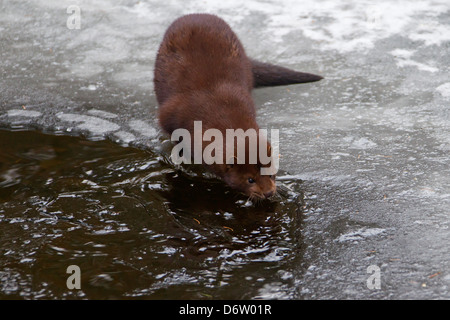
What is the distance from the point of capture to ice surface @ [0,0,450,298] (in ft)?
10.6

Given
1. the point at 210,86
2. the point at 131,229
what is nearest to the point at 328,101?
the point at 210,86

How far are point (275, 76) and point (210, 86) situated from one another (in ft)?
3.66

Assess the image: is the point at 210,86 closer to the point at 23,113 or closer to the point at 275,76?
the point at 275,76

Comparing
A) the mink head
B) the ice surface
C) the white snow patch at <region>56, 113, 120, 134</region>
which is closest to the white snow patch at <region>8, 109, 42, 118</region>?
the ice surface

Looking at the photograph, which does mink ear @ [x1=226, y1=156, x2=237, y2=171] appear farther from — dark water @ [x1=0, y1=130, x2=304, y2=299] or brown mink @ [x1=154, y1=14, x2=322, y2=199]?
dark water @ [x1=0, y1=130, x2=304, y2=299]

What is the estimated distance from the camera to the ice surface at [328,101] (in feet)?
10.6

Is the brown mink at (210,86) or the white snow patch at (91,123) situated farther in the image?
the white snow patch at (91,123)

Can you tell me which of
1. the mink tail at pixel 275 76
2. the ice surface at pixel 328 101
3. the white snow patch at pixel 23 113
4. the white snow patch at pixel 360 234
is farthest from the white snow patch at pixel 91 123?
the white snow patch at pixel 360 234

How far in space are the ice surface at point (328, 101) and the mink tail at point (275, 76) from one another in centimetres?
9

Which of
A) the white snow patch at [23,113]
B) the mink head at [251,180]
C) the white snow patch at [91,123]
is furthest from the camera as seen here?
the white snow patch at [23,113]

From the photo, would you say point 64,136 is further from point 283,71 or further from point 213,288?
point 213,288

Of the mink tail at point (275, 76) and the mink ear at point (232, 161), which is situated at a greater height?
the mink tail at point (275, 76)

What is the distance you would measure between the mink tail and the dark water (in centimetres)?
125

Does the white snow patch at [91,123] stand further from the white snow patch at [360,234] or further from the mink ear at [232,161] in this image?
the white snow patch at [360,234]
